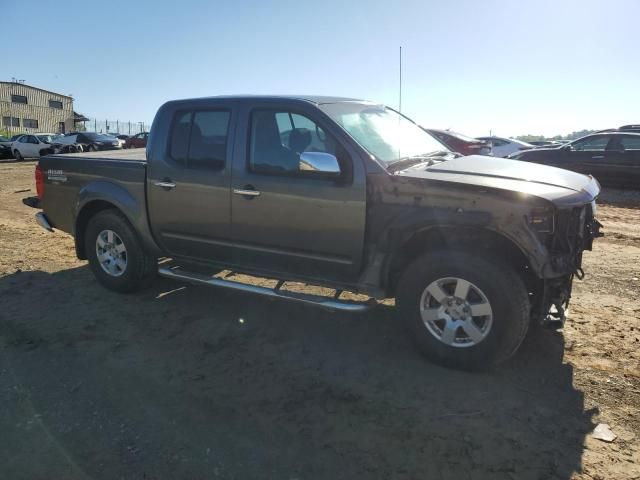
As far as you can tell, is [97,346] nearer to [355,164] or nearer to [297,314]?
[297,314]

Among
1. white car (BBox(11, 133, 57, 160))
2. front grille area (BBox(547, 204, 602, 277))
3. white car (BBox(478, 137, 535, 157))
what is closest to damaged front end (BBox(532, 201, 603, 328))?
front grille area (BBox(547, 204, 602, 277))

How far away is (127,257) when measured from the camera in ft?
17.1

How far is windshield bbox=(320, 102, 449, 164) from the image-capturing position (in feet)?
13.5

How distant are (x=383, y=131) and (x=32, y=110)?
218 feet

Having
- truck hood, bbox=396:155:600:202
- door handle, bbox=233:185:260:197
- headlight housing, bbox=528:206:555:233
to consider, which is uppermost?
truck hood, bbox=396:155:600:202

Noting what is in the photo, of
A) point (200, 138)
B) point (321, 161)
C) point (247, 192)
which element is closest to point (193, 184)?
point (200, 138)

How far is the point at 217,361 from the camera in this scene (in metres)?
3.90

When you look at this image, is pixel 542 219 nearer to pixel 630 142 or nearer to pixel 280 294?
pixel 280 294

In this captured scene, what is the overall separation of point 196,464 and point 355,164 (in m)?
2.27

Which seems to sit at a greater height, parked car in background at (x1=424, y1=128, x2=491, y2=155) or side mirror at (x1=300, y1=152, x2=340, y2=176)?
parked car in background at (x1=424, y1=128, x2=491, y2=155)

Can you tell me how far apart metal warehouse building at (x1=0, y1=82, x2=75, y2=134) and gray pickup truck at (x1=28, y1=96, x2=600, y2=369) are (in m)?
58.5

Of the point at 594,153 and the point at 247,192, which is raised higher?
the point at 594,153

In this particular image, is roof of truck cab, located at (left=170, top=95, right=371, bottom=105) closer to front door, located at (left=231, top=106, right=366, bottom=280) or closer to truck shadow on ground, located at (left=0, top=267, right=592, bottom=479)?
front door, located at (left=231, top=106, right=366, bottom=280)

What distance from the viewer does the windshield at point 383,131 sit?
4.13 m
